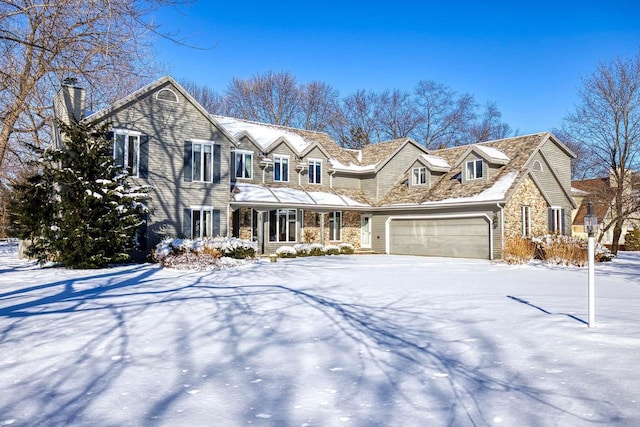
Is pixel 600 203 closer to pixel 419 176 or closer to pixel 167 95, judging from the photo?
pixel 419 176

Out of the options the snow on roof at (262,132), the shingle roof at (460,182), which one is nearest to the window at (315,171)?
the snow on roof at (262,132)

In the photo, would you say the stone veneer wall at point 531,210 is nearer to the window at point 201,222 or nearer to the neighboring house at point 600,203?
the neighboring house at point 600,203

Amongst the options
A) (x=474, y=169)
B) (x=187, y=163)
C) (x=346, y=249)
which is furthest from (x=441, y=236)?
(x=187, y=163)

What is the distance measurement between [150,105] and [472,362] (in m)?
18.9

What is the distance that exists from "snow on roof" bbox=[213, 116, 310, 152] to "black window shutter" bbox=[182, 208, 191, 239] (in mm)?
5584

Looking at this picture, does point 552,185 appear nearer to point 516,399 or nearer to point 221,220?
point 221,220

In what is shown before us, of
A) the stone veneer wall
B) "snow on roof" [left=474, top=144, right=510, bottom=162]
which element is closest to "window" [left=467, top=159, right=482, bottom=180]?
"snow on roof" [left=474, top=144, right=510, bottom=162]

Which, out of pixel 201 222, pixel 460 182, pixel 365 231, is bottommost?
pixel 365 231

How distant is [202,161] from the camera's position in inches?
887

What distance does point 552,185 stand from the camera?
26.3 m

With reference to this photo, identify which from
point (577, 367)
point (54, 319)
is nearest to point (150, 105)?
point (54, 319)

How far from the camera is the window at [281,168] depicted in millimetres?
26969

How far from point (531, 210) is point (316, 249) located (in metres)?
10.9

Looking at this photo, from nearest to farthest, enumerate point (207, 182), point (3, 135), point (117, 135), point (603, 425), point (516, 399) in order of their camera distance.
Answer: point (603, 425), point (516, 399), point (3, 135), point (117, 135), point (207, 182)
